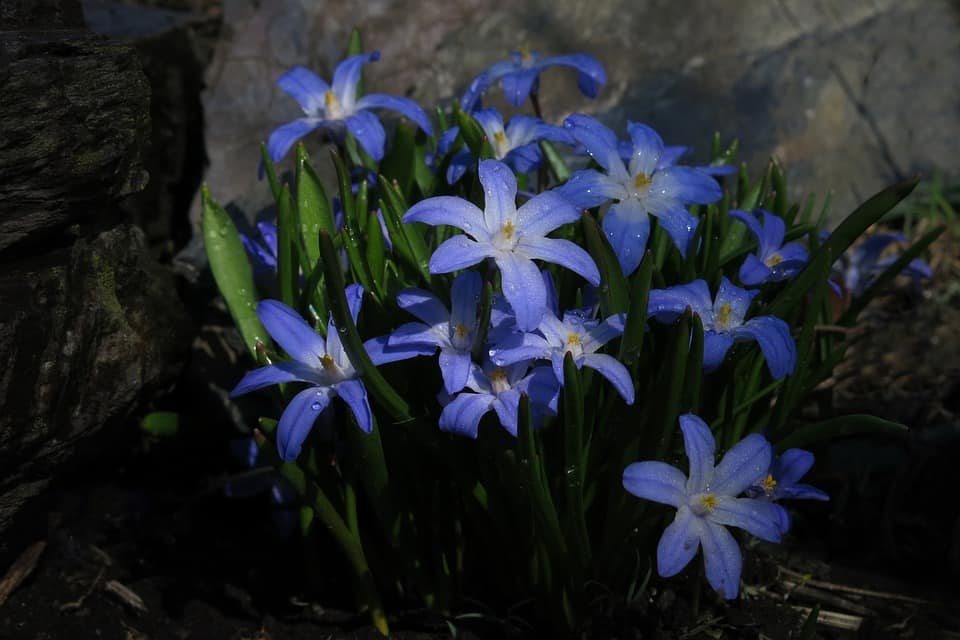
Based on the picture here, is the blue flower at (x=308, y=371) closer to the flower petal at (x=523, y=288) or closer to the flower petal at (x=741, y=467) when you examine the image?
the flower petal at (x=523, y=288)

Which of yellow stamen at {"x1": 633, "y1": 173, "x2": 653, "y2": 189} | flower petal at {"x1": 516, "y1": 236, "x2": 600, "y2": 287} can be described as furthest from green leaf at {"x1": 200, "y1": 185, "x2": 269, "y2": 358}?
yellow stamen at {"x1": 633, "y1": 173, "x2": 653, "y2": 189}

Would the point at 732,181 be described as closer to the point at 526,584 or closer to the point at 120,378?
the point at 526,584

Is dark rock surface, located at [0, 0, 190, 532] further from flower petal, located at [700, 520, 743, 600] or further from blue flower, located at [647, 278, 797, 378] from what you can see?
flower petal, located at [700, 520, 743, 600]

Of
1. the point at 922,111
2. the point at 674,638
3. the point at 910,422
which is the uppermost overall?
the point at 922,111

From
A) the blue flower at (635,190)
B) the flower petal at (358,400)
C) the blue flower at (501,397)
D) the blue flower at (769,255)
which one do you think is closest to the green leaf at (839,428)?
the blue flower at (769,255)

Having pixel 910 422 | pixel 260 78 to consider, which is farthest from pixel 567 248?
pixel 260 78
